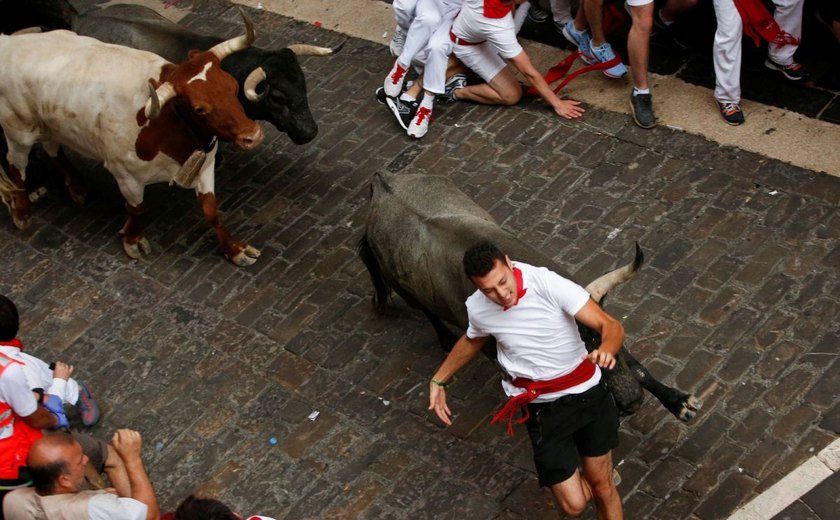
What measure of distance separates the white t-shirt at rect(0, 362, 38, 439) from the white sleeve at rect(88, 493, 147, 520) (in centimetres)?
145

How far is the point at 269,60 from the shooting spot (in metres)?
9.65

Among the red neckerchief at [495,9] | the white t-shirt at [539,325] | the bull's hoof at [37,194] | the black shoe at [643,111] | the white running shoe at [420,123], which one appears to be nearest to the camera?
the white t-shirt at [539,325]

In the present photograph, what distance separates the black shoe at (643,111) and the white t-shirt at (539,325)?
13.2 feet

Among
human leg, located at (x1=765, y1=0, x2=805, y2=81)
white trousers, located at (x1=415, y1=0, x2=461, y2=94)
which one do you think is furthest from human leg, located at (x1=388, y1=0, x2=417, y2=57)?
human leg, located at (x1=765, y1=0, x2=805, y2=81)

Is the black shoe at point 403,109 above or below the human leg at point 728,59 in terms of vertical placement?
below

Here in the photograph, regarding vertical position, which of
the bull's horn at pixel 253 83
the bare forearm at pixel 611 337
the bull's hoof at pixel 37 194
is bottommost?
the bull's hoof at pixel 37 194

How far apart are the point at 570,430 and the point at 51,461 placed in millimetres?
2717

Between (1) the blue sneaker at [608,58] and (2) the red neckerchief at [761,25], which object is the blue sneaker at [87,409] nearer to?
(1) the blue sneaker at [608,58]

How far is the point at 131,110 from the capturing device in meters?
9.10

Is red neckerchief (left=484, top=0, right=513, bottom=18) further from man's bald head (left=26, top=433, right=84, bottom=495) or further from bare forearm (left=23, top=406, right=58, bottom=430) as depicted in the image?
Result: man's bald head (left=26, top=433, right=84, bottom=495)

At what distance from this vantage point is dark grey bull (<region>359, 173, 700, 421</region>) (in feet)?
22.4

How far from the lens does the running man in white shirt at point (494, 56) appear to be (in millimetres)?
10117

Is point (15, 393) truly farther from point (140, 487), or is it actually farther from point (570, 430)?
point (570, 430)

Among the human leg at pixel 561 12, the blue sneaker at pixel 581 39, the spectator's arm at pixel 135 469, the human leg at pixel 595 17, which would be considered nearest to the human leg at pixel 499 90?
the blue sneaker at pixel 581 39
